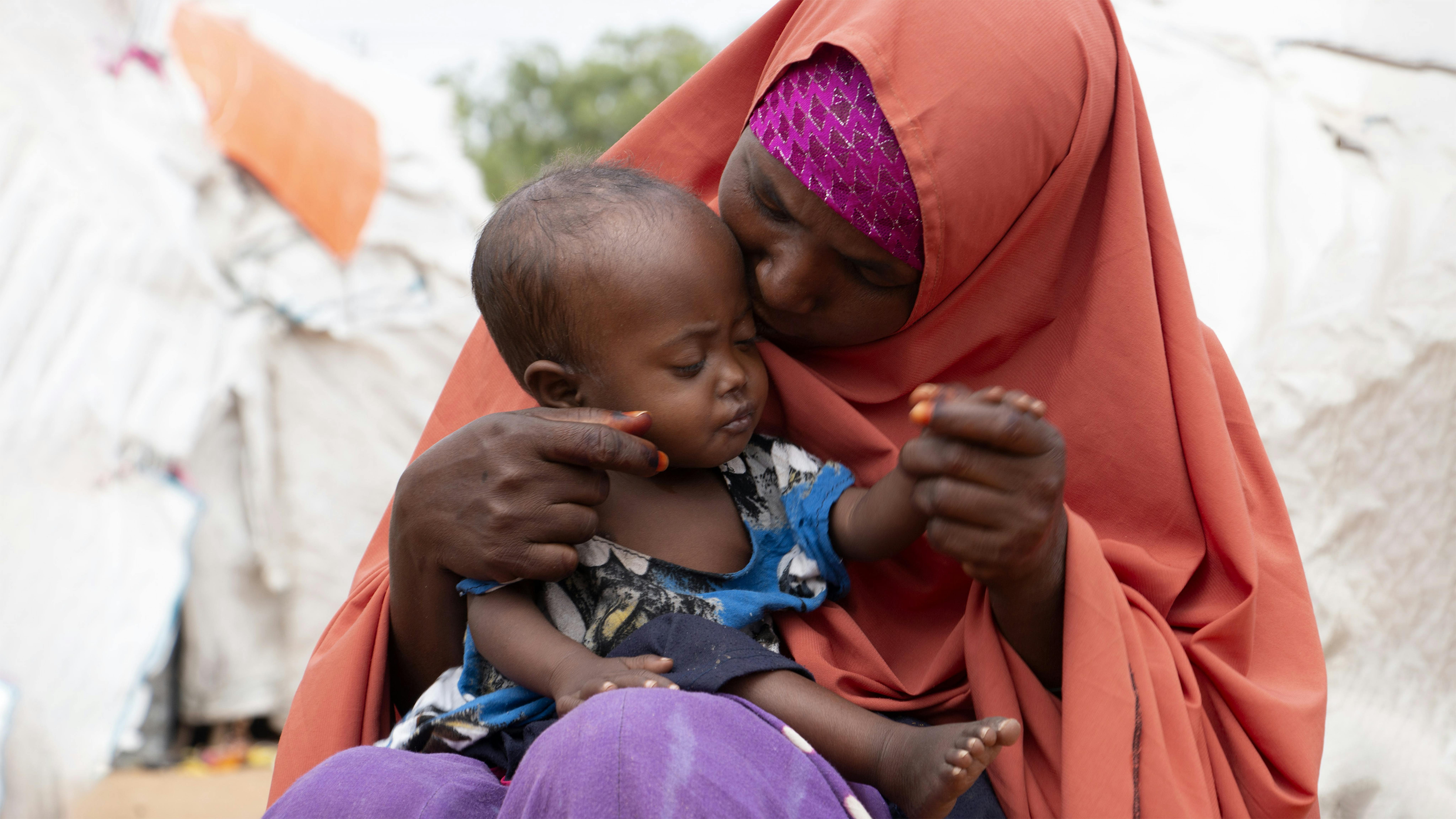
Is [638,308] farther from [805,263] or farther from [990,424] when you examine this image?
[990,424]

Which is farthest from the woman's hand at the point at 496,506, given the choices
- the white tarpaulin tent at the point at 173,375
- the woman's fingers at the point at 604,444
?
the white tarpaulin tent at the point at 173,375

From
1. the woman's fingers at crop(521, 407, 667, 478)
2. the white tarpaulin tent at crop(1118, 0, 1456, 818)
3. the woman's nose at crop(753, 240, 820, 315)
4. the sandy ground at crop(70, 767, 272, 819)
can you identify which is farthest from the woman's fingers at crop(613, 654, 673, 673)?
the sandy ground at crop(70, 767, 272, 819)

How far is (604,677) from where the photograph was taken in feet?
4.26

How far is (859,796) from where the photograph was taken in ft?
4.24

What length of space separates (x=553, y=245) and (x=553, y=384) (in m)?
0.20

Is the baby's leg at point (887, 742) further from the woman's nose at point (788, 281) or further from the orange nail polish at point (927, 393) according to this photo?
the woman's nose at point (788, 281)

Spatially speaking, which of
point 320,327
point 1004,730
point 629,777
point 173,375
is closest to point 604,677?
point 629,777

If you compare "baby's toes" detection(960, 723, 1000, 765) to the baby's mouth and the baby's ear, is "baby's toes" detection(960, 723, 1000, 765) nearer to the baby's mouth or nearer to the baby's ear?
the baby's mouth

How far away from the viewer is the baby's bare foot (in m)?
1.14


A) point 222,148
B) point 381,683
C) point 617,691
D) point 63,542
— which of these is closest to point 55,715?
point 63,542

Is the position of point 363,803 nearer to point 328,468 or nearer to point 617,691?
point 617,691

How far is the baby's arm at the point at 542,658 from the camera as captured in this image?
4.22ft

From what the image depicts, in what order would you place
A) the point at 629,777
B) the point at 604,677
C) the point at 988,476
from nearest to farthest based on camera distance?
the point at 629,777
the point at 988,476
the point at 604,677

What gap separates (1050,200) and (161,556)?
156 inches
